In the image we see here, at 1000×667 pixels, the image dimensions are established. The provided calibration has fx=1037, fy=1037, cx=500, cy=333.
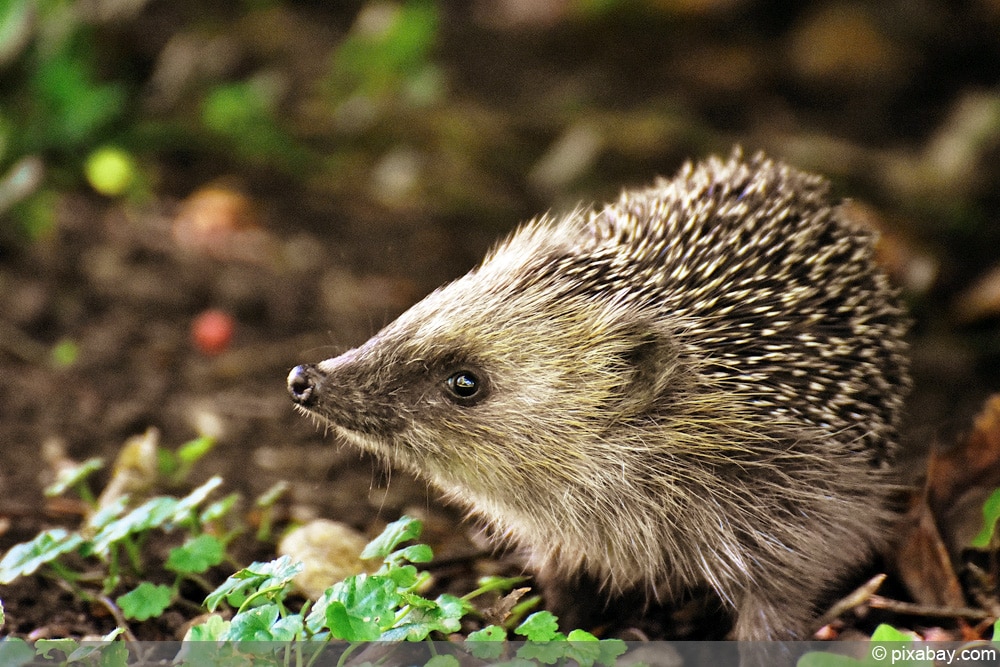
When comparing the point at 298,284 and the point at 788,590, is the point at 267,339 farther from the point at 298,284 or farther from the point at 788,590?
the point at 788,590

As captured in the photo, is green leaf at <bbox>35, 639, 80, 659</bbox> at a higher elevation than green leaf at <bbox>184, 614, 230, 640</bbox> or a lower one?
lower

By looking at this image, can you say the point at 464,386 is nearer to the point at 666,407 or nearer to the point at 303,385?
the point at 303,385

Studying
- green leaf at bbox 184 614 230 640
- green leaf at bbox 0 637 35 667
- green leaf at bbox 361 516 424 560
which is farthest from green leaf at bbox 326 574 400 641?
green leaf at bbox 0 637 35 667

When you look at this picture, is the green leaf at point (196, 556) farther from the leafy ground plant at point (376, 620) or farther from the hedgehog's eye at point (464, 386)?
the hedgehog's eye at point (464, 386)

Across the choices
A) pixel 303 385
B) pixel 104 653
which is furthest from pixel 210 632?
pixel 303 385

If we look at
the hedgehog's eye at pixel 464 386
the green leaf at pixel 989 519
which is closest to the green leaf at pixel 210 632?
the hedgehog's eye at pixel 464 386

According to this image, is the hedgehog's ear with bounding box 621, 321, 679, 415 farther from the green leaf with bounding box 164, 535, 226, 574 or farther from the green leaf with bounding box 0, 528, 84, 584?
the green leaf with bounding box 0, 528, 84, 584

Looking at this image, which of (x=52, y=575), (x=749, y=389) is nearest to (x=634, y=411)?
(x=749, y=389)
